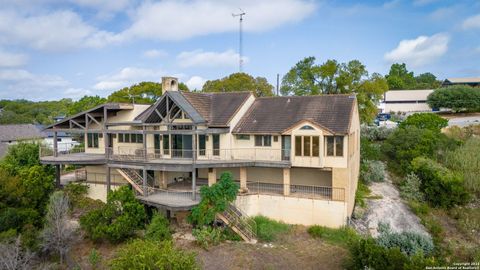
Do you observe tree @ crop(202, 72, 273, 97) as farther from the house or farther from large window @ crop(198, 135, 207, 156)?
large window @ crop(198, 135, 207, 156)

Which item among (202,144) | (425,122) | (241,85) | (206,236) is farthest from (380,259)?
(241,85)

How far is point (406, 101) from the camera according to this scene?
71938mm

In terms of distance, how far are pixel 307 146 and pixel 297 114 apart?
10.3 ft

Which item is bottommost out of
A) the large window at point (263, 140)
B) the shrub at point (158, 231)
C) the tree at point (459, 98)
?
the shrub at point (158, 231)

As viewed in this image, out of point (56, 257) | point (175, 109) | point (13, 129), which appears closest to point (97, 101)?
point (13, 129)

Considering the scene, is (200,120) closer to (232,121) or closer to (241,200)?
(232,121)

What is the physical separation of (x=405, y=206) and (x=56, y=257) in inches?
945

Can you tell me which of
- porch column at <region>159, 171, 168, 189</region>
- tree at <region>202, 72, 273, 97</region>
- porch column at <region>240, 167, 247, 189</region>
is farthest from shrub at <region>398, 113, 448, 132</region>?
porch column at <region>159, 171, 168, 189</region>

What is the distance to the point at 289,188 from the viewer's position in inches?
913

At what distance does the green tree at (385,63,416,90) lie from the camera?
87.9 m

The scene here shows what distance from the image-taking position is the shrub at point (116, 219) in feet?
66.6

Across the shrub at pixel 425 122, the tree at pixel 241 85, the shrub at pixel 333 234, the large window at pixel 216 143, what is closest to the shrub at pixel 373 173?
the shrub at pixel 333 234

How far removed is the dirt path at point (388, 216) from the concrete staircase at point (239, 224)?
696 cm

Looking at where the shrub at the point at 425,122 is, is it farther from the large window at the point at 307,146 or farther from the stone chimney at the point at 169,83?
the stone chimney at the point at 169,83
